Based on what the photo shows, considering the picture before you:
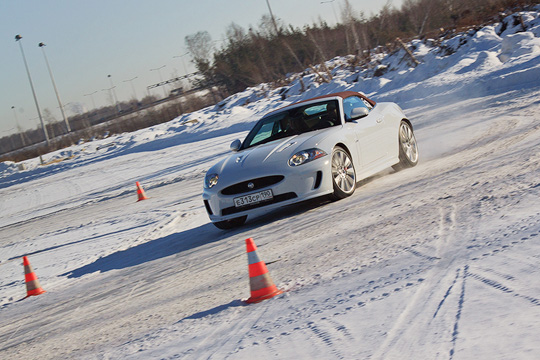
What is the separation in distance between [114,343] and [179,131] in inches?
1621

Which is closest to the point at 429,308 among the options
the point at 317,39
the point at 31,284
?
the point at 31,284

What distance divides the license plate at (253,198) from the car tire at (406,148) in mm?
2872

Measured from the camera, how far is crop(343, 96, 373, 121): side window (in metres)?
9.34

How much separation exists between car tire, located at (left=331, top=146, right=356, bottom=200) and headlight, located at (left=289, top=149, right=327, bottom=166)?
23cm

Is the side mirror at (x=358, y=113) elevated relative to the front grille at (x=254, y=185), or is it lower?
elevated

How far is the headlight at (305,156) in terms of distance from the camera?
26.5ft

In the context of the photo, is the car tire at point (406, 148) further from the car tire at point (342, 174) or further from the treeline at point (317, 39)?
the treeline at point (317, 39)

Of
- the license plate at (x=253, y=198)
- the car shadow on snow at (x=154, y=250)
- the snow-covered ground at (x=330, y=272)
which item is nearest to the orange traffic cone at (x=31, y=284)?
the snow-covered ground at (x=330, y=272)

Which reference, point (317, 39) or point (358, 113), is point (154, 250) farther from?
point (317, 39)

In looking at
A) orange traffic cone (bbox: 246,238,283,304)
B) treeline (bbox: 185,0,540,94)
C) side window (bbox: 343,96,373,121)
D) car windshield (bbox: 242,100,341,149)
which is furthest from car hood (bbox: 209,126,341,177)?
treeline (bbox: 185,0,540,94)

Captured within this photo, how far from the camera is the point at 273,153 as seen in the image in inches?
330

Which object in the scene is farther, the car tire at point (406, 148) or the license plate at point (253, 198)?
the car tire at point (406, 148)

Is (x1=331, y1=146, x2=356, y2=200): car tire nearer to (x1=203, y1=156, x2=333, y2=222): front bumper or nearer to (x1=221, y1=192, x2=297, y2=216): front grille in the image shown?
(x1=203, y1=156, x2=333, y2=222): front bumper

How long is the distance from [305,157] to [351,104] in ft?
6.15
